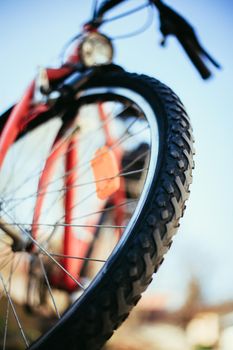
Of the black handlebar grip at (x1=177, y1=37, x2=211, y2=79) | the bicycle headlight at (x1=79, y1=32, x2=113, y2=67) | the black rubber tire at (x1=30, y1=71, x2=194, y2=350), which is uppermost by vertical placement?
the bicycle headlight at (x1=79, y1=32, x2=113, y2=67)

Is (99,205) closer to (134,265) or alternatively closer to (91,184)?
(91,184)

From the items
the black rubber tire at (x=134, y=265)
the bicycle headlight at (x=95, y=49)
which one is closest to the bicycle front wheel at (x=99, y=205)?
the black rubber tire at (x=134, y=265)

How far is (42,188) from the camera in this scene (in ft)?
3.57

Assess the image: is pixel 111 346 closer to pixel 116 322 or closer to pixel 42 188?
pixel 42 188

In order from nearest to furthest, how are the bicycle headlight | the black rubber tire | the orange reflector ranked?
the black rubber tire, the orange reflector, the bicycle headlight

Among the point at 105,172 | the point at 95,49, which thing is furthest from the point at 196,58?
the point at 105,172

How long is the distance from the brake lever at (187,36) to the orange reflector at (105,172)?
426mm

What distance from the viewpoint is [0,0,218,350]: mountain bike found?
50 cm

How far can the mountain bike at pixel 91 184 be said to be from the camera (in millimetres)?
498

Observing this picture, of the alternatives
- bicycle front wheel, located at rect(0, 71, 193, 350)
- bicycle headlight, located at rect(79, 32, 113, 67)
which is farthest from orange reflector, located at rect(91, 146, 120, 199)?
bicycle headlight, located at rect(79, 32, 113, 67)

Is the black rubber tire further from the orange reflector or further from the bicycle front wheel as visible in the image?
the orange reflector

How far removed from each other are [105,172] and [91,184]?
74 mm

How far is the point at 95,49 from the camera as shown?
1.18 m

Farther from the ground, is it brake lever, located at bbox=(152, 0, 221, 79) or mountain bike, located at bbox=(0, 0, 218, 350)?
brake lever, located at bbox=(152, 0, 221, 79)
